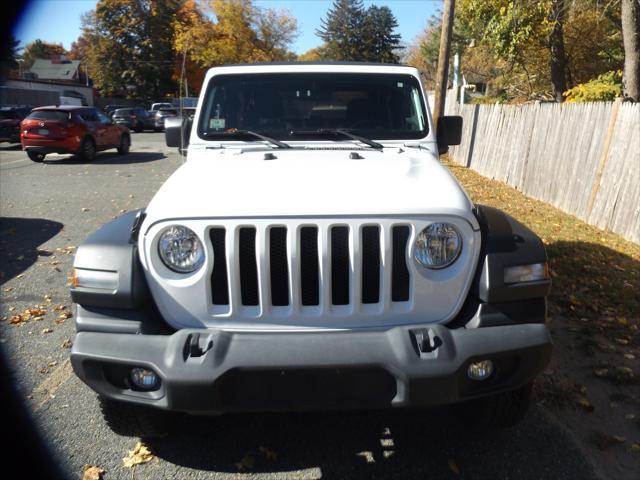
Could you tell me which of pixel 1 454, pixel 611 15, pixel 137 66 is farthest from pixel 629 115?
pixel 137 66

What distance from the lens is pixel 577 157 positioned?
8.17 metres

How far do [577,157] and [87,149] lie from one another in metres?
13.2

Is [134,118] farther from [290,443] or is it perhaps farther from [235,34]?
[290,443]

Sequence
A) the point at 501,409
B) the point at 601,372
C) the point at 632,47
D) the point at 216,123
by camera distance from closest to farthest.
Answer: the point at 501,409 → the point at 601,372 → the point at 216,123 → the point at 632,47

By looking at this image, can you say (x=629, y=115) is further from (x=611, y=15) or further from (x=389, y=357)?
(x=611, y=15)

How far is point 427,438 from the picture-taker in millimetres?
2867

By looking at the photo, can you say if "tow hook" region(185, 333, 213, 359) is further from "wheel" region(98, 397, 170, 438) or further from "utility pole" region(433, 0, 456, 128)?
"utility pole" region(433, 0, 456, 128)

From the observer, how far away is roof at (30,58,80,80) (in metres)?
69.9

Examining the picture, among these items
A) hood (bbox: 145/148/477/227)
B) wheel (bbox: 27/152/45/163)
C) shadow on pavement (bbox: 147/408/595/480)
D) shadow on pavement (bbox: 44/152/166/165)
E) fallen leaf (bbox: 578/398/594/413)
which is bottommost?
shadow on pavement (bbox: 44/152/166/165)

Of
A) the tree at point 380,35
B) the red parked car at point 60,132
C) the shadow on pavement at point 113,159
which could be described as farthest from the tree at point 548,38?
the tree at point 380,35

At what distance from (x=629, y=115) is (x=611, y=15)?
11568 millimetres

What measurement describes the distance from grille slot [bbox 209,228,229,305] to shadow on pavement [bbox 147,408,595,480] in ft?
3.12

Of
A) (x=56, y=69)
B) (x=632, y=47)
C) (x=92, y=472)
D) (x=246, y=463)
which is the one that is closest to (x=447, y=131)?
(x=246, y=463)

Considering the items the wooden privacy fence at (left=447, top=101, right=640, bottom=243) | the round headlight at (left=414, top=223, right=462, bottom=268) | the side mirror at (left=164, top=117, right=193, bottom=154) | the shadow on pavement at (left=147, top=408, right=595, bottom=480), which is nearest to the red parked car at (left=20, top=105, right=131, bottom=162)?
the wooden privacy fence at (left=447, top=101, right=640, bottom=243)
